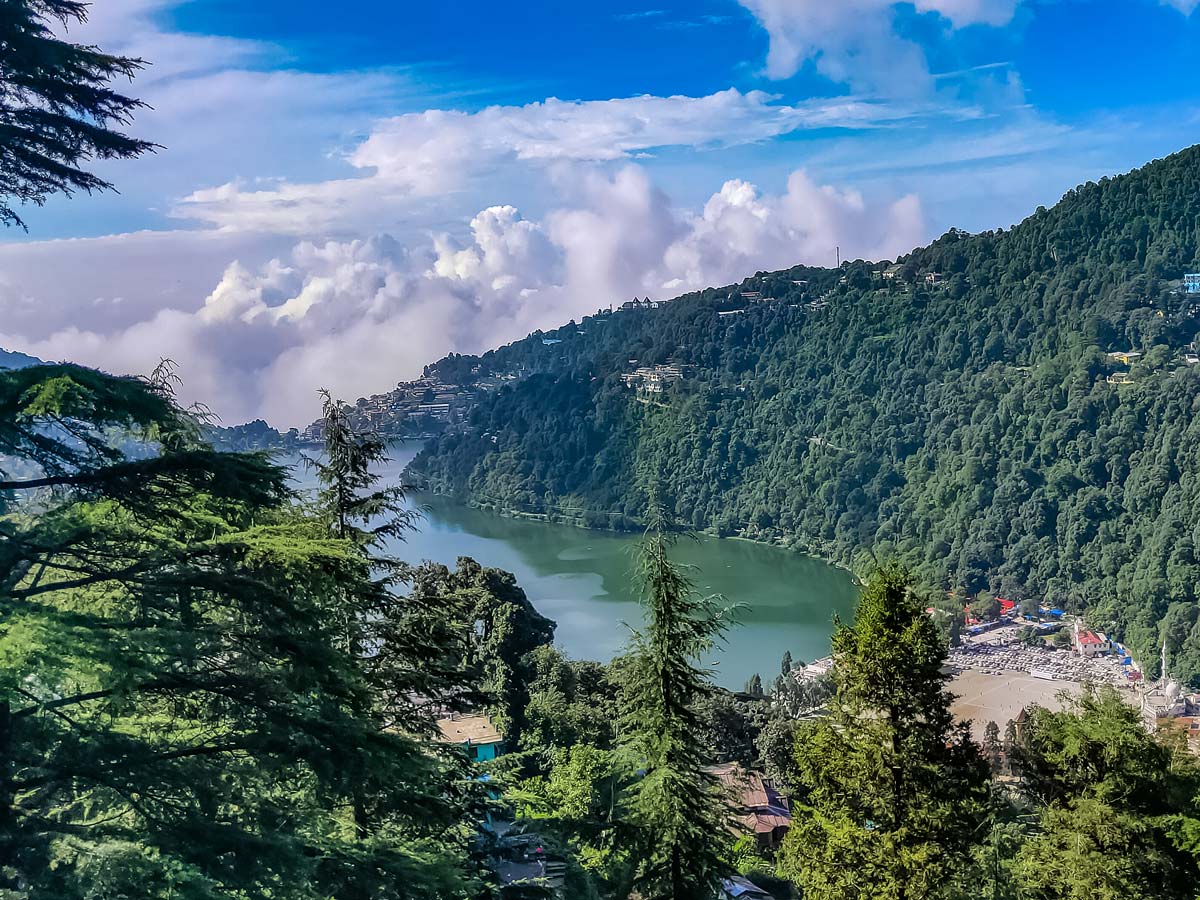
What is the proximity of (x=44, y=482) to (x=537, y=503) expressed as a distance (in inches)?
2221

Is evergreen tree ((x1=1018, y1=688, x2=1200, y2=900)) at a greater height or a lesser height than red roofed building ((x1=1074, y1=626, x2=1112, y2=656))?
lesser

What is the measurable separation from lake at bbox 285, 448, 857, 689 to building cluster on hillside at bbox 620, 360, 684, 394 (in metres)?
14.9

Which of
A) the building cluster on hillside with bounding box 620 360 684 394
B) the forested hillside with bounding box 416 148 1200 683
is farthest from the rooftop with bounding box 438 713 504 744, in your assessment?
the building cluster on hillside with bounding box 620 360 684 394

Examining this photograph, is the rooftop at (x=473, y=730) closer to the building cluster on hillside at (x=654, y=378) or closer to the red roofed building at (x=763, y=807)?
the red roofed building at (x=763, y=807)

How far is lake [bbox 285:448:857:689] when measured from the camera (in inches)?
1192

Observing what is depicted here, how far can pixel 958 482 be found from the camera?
4684cm

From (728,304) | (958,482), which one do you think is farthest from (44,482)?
(728,304)

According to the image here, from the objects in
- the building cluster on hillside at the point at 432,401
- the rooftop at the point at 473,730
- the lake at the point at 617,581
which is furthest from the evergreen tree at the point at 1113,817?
the building cluster on hillside at the point at 432,401

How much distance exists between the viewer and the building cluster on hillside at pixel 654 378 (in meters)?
67.1

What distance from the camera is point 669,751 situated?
5.11m

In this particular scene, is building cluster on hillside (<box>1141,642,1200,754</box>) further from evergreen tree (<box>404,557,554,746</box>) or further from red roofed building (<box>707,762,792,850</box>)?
evergreen tree (<box>404,557,554,746</box>)

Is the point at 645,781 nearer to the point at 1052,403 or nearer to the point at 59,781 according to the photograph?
the point at 59,781

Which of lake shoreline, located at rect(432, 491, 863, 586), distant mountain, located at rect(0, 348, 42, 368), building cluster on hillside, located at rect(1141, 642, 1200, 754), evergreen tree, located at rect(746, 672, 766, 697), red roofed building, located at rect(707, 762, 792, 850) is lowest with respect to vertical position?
distant mountain, located at rect(0, 348, 42, 368)

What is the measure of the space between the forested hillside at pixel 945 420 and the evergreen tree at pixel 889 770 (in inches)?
1102
